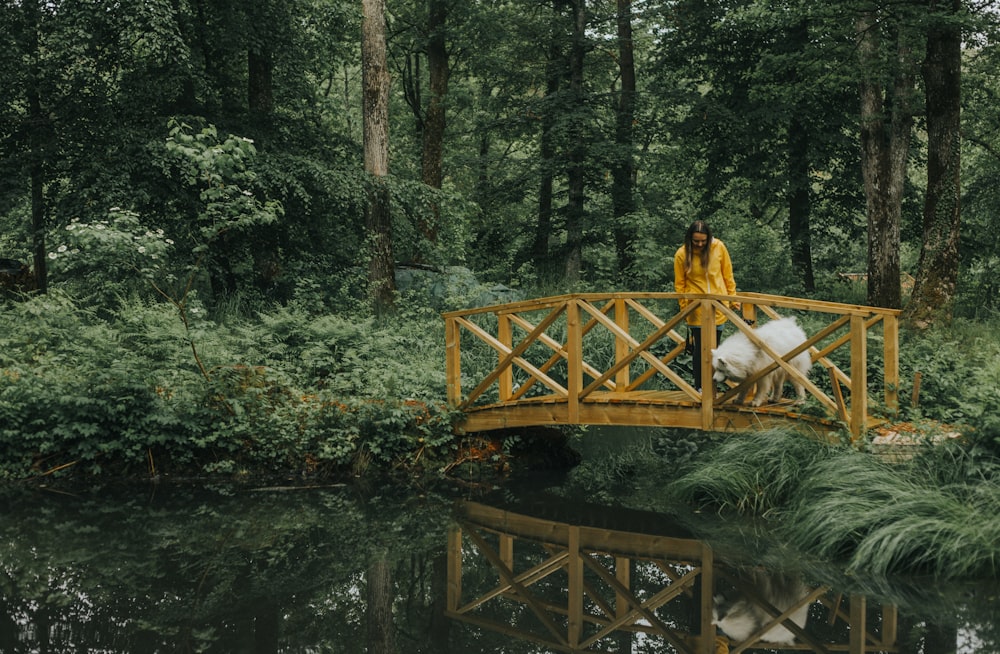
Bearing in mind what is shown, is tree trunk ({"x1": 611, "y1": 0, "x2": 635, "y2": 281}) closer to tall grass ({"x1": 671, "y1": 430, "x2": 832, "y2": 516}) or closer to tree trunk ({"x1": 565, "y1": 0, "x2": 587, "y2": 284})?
tree trunk ({"x1": 565, "y1": 0, "x2": 587, "y2": 284})

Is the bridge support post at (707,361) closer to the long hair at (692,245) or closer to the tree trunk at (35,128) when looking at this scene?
the long hair at (692,245)

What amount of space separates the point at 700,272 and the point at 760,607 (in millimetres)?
3385

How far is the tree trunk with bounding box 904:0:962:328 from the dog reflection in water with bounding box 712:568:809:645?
7614 mm

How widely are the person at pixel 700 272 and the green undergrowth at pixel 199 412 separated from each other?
2748 millimetres

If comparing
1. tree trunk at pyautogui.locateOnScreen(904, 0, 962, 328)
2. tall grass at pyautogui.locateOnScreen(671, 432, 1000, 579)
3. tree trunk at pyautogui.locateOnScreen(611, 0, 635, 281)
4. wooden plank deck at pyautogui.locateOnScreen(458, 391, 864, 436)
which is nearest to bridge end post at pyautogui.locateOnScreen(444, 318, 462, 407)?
wooden plank deck at pyautogui.locateOnScreen(458, 391, 864, 436)

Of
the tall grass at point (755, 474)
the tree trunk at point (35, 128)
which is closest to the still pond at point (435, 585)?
the tall grass at point (755, 474)

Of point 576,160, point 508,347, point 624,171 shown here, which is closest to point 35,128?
point 508,347

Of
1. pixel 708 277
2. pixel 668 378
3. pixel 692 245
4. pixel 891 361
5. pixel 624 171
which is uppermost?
pixel 624 171

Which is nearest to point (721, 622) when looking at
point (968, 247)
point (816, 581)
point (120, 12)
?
point (816, 581)

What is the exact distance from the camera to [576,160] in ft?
57.2

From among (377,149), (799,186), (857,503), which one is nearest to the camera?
(857,503)

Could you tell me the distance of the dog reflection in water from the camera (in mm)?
5065

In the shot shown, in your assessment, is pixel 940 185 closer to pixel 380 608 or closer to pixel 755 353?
pixel 755 353

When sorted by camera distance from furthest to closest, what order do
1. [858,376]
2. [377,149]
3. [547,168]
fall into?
[547,168]
[377,149]
[858,376]
